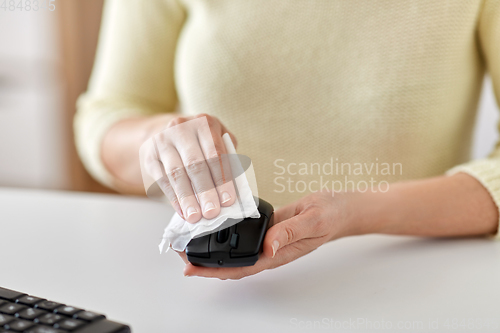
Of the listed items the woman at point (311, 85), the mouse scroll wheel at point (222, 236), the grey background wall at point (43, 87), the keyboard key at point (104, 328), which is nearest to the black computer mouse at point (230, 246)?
the mouse scroll wheel at point (222, 236)

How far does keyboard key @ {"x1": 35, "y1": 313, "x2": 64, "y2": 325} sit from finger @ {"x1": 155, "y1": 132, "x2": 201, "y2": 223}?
0.14 meters

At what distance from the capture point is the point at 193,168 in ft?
1.37

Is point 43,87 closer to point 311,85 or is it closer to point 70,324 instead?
point 311,85

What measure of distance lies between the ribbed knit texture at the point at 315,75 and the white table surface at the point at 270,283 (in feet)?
0.83

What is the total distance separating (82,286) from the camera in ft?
1.41

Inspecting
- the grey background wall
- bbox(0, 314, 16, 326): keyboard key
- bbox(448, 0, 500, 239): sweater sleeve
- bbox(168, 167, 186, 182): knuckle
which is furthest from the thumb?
Answer: the grey background wall

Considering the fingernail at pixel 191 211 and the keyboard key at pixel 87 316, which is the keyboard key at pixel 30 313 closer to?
the keyboard key at pixel 87 316

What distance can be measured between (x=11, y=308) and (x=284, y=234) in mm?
224

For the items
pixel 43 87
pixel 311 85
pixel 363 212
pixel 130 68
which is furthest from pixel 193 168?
pixel 43 87

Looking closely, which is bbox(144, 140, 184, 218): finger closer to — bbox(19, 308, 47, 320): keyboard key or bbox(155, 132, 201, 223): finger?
bbox(155, 132, 201, 223): finger

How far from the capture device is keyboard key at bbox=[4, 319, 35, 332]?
290 millimetres

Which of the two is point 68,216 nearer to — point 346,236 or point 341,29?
point 346,236

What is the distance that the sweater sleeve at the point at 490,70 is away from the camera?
579 millimetres

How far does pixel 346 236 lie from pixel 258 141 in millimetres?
348
